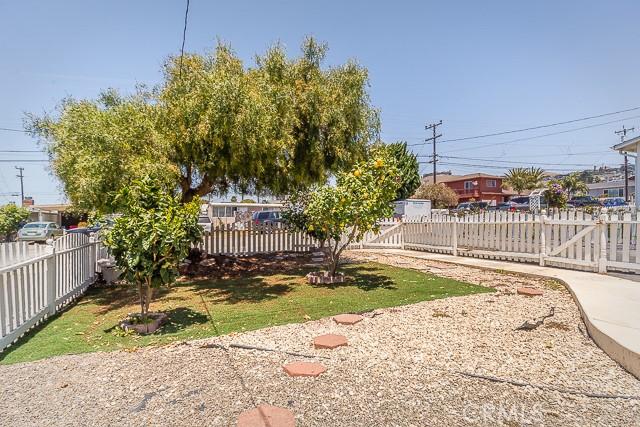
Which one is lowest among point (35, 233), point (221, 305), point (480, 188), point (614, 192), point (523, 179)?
point (35, 233)

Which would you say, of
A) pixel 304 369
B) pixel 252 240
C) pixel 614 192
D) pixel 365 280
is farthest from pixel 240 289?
pixel 614 192

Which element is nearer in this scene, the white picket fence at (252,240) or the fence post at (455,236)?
the fence post at (455,236)

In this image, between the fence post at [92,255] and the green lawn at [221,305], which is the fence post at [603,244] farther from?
the fence post at [92,255]

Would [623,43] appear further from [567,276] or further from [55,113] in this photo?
[55,113]

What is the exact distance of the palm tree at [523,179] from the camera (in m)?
52.3

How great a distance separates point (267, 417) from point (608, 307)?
4.79 m

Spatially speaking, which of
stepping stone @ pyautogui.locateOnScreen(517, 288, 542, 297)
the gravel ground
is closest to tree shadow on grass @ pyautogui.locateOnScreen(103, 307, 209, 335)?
the gravel ground

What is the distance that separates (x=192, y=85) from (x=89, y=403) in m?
6.06

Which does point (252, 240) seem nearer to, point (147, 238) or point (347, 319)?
point (147, 238)

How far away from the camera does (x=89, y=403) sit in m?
2.84

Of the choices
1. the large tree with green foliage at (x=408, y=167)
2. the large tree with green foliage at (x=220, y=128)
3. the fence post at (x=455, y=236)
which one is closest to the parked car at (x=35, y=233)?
the large tree with green foliage at (x=220, y=128)

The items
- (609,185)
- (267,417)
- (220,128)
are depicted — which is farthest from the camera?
(609,185)

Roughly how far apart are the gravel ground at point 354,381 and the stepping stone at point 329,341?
9 cm

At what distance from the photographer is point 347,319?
16.0 ft
